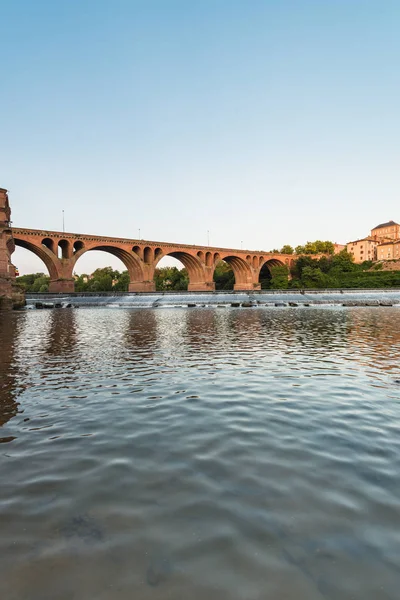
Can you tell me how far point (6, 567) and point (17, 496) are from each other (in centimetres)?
87

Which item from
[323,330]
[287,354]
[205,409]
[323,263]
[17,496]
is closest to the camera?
[17,496]

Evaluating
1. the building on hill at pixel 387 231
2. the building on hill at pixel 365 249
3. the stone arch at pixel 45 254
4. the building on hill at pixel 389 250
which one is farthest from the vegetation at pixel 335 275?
the stone arch at pixel 45 254

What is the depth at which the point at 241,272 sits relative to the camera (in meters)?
86.9

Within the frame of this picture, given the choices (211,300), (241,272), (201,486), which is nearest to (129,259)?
(211,300)

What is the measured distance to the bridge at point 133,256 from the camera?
4919 centimetres

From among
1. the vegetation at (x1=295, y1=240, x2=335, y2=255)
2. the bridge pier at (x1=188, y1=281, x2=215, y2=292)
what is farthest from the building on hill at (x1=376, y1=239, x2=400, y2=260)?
the bridge pier at (x1=188, y1=281, x2=215, y2=292)

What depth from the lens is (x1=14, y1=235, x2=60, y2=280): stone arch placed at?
164 feet

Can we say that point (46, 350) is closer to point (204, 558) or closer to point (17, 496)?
point (17, 496)

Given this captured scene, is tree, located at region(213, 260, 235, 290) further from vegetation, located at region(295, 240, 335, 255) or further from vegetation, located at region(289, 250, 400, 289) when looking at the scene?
vegetation, located at region(295, 240, 335, 255)

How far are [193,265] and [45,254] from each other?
3184 cm

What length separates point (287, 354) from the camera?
31.5 feet

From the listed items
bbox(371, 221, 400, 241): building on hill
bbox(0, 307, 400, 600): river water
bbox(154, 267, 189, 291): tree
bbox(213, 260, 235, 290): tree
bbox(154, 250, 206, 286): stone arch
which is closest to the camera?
bbox(0, 307, 400, 600): river water

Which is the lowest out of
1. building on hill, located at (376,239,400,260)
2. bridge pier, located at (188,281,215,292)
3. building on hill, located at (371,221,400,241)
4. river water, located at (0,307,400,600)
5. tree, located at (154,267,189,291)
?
river water, located at (0,307,400,600)

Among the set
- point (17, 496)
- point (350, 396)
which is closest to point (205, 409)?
point (350, 396)
